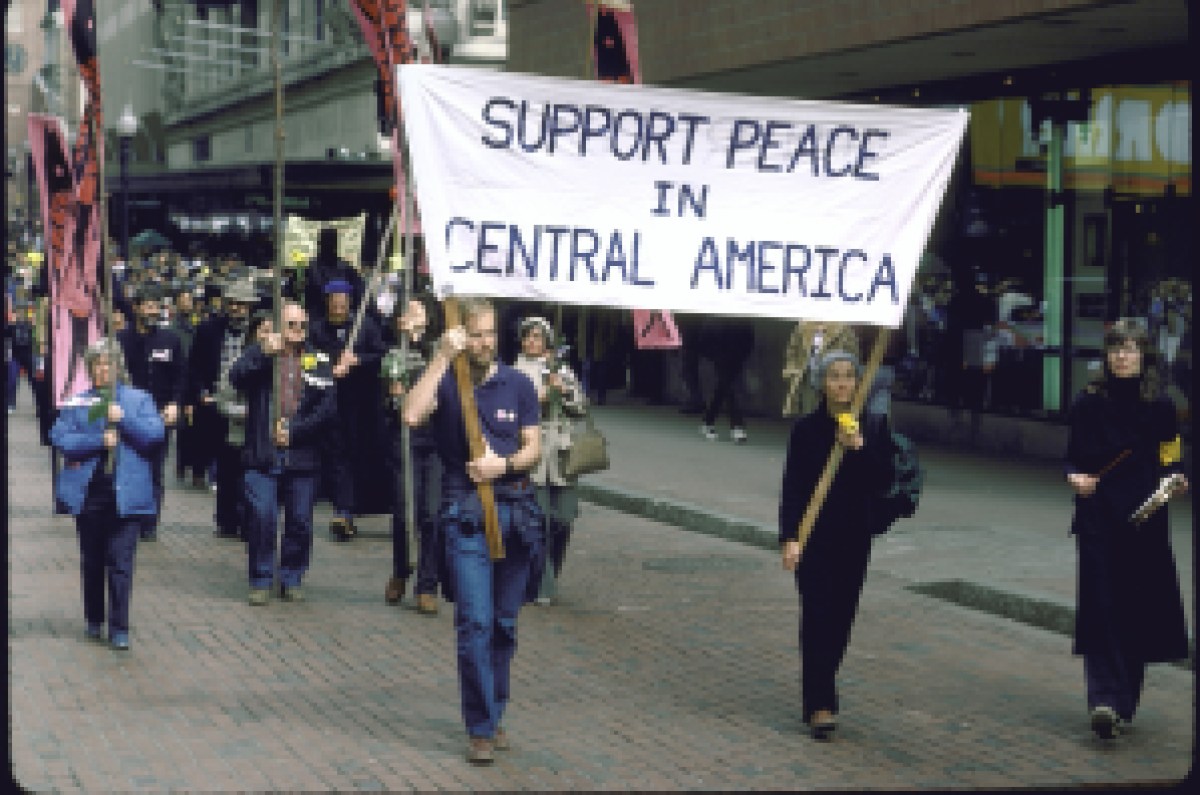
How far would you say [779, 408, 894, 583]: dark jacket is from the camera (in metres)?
8.38

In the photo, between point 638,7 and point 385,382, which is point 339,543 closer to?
point 385,382

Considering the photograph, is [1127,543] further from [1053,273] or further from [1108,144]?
[1053,273]

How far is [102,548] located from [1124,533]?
5.33 metres

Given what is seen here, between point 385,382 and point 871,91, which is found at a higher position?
point 871,91

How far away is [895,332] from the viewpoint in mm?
20875

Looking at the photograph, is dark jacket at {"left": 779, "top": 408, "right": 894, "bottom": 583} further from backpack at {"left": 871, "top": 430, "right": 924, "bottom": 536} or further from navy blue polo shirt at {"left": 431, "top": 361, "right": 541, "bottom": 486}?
navy blue polo shirt at {"left": 431, "top": 361, "right": 541, "bottom": 486}

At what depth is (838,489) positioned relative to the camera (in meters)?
8.40

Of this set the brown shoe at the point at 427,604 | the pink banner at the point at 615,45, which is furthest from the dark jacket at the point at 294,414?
the pink banner at the point at 615,45

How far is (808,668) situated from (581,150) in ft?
8.09

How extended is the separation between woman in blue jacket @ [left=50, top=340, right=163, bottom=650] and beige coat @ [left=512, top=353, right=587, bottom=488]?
2352mm

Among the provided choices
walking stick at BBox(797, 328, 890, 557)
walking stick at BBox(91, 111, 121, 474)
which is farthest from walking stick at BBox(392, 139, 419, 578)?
walking stick at BBox(797, 328, 890, 557)

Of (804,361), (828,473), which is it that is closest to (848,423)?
(828,473)

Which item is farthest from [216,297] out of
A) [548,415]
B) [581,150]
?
[581,150]

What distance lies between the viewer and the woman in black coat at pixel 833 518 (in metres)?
8.31
